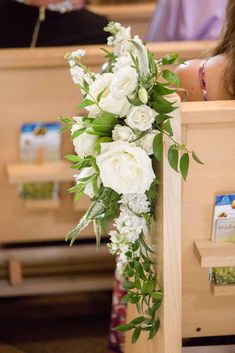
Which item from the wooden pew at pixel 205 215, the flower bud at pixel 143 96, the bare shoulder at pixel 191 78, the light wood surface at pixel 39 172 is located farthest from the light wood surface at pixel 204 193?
the light wood surface at pixel 39 172

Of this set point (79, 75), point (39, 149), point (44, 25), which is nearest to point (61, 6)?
point (44, 25)

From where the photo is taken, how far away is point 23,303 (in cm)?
297

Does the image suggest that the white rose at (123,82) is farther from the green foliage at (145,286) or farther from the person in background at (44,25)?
the person in background at (44,25)

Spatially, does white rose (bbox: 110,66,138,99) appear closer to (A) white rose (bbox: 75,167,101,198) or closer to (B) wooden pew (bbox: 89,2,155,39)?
(A) white rose (bbox: 75,167,101,198)

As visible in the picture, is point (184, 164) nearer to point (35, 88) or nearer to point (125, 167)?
point (125, 167)

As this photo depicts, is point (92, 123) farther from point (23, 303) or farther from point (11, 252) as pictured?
point (23, 303)

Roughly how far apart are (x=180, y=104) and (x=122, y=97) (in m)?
0.13

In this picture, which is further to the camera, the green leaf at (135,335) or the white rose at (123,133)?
the green leaf at (135,335)

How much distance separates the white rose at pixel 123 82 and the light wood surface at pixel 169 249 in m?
0.12

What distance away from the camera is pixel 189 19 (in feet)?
9.85

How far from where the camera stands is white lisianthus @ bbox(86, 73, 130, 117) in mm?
1447

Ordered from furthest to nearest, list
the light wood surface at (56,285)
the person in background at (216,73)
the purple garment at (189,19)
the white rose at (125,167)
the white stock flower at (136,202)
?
1. the purple garment at (189,19)
2. the light wood surface at (56,285)
3. the person in background at (216,73)
4. the white stock flower at (136,202)
5. the white rose at (125,167)

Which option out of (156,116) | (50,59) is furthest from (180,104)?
(50,59)

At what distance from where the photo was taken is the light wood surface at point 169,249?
1.50 metres
